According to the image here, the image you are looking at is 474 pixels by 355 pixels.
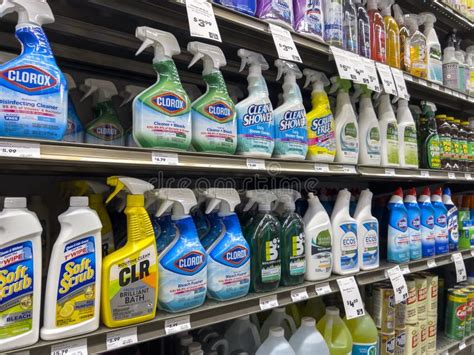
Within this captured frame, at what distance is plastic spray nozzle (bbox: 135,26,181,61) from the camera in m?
1.05

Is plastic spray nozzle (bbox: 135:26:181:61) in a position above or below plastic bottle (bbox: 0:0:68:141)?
above

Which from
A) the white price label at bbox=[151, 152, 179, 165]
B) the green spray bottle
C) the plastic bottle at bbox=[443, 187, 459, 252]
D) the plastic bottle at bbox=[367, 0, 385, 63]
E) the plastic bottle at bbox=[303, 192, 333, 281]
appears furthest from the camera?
the plastic bottle at bbox=[443, 187, 459, 252]

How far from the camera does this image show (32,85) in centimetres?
83

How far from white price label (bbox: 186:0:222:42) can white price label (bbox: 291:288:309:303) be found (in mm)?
899

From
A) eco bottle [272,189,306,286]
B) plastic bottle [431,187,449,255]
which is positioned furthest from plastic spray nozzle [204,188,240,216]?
plastic bottle [431,187,449,255]

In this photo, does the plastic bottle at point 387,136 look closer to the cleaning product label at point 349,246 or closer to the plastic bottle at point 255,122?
the cleaning product label at point 349,246

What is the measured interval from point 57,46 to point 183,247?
0.88m

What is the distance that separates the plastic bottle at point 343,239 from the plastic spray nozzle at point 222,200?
0.50m

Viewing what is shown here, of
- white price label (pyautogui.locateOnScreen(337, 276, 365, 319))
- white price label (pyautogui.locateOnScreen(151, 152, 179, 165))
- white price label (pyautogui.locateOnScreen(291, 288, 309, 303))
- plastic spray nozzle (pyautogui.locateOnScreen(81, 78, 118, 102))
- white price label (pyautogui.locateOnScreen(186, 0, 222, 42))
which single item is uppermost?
white price label (pyautogui.locateOnScreen(186, 0, 222, 42))

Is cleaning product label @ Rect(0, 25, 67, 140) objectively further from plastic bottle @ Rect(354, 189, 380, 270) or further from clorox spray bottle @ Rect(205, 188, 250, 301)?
plastic bottle @ Rect(354, 189, 380, 270)

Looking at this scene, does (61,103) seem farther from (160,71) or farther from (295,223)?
(295,223)

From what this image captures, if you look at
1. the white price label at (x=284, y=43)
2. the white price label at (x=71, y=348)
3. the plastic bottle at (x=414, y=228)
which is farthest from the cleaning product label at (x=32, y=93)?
the plastic bottle at (x=414, y=228)

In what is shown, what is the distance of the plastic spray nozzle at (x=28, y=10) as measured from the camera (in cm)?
85

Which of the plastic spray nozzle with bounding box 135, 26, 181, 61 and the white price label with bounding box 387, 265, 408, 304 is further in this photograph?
the white price label with bounding box 387, 265, 408, 304
